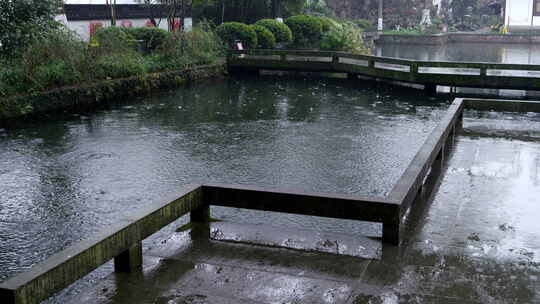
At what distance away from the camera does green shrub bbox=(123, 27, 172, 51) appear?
924 inches

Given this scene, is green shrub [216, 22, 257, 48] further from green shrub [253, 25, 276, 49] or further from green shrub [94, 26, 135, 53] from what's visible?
green shrub [94, 26, 135, 53]

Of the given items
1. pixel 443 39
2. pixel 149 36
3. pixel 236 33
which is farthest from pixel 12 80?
pixel 443 39

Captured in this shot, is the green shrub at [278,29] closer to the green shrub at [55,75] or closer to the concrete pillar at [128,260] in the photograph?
the green shrub at [55,75]

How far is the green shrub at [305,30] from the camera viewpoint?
30609mm

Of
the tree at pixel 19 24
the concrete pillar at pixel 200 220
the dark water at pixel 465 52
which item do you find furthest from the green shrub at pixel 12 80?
the dark water at pixel 465 52

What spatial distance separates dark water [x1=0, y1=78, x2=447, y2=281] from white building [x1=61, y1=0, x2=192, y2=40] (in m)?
11.0

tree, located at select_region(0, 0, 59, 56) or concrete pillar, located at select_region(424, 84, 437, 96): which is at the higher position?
tree, located at select_region(0, 0, 59, 56)

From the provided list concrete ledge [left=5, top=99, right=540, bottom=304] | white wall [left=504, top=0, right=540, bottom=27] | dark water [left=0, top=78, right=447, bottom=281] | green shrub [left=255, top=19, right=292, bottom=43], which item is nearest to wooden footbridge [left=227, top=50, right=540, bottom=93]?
dark water [left=0, top=78, right=447, bottom=281]

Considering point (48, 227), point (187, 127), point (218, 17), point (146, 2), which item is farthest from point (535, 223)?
point (218, 17)

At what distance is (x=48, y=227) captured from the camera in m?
7.34

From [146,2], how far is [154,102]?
14.6m

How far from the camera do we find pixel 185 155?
11.1 meters

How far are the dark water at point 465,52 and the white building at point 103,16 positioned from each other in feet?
49.3

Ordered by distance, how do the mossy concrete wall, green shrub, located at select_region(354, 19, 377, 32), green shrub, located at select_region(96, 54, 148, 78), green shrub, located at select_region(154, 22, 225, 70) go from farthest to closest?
1. green shrub, located at select_region(354, 19, 377, 32)
2. green shrub, located at select_region(154, 22, 225, 70)
3. green shrub, located at select_region(96, 54, 148, 78)
4. the mossy concrete wall
